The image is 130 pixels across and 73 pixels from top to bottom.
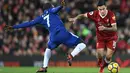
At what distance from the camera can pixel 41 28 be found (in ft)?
83.9

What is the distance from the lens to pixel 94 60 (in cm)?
2305

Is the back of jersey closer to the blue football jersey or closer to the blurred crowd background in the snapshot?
the blue football jersey

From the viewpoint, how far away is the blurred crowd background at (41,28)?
940 inches

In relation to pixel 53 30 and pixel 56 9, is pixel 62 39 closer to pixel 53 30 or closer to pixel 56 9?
pixel 53 30

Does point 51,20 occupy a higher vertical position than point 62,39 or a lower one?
higher

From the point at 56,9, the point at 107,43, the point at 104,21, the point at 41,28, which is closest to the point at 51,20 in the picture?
the point at 56,9

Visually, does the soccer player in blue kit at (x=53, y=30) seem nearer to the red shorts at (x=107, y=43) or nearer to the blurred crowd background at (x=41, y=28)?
the red shorts at (x=107, y=43)

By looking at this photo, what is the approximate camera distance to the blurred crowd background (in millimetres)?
23875

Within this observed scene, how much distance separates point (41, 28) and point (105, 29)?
12358 millimetres

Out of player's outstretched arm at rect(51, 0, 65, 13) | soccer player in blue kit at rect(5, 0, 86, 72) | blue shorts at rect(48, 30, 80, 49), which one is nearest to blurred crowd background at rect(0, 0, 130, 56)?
soccer player in blue kit at rect(5, 0, 86, 72)

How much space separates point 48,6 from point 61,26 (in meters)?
0.81

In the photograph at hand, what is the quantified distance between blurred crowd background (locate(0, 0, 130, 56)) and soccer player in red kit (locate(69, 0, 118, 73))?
852 centimetres

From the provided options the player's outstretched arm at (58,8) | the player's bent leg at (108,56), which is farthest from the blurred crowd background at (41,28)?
the player's bent leg at (108,56)

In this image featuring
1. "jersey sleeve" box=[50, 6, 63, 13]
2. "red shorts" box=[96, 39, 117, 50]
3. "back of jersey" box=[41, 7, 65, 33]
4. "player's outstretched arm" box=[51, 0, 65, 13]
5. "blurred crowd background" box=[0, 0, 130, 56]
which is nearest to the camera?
"player's outstretched arm" box=[51, 0, 65, 13]
